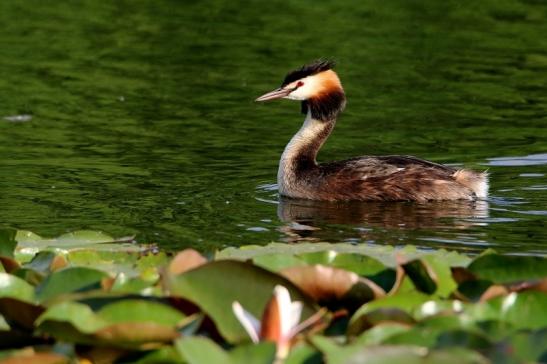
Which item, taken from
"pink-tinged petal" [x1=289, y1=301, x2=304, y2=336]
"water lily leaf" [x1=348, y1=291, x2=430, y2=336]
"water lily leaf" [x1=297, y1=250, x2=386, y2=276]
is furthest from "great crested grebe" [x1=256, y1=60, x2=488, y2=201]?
"pink-tinged petal" [x1=289, y1=301, x2=304, y2=336]

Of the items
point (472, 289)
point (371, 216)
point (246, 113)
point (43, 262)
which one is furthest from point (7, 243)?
point (246, 113)

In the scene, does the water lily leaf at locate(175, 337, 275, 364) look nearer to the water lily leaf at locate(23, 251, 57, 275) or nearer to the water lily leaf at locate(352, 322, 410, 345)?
the water lily leaf at locate(352, 322, 410, 345)

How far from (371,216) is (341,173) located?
931 millimetres

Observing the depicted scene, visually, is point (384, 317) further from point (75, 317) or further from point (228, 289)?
point (75, 317)

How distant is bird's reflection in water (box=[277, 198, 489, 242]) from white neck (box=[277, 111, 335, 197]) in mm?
217

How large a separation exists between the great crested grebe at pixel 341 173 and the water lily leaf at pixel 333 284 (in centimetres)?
629

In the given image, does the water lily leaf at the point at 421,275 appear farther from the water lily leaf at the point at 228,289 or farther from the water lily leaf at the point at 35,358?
the water lily leaf at the point at 35,358

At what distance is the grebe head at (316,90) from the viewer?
12680mm

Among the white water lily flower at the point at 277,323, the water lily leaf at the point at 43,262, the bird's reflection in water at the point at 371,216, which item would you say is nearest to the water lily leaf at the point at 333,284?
the white water lily flower at the point at 277,323

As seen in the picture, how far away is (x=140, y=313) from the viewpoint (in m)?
5.09

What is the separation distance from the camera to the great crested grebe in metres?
11.8

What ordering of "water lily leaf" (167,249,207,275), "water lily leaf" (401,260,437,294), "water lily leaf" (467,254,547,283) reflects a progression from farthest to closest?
"water lily leaf" (467,254,547,283)
"water lily leaf" (167,249,207,275)
"water lily leaf" (401,260,437,294)

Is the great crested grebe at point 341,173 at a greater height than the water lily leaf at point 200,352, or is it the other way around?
the water lily leaf at point 200,352

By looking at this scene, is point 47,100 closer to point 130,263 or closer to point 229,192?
point 229,192
